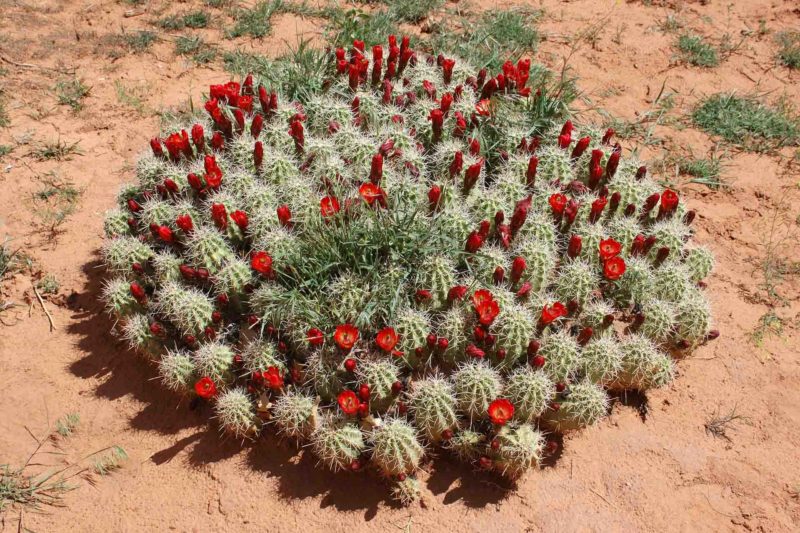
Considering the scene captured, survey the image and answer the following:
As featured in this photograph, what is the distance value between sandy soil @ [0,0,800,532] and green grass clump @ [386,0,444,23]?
245 centimetres

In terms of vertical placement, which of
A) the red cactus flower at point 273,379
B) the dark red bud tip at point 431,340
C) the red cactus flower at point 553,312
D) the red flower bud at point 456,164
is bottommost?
the red cactus flower at point 273,379

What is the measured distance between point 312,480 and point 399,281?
4.17 feet

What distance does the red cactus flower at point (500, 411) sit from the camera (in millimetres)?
3465

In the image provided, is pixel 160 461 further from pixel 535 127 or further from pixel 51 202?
pixel 535 127

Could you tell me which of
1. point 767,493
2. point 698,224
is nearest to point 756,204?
point 698,224

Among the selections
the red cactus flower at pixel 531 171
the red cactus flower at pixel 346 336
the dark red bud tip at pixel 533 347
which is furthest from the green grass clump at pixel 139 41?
the dark red bud tip at pixel 533 347

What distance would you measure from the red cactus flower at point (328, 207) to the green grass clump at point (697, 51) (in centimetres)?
508

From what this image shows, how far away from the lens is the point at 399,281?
3828 millimetres

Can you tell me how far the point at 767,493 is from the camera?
3793 mm

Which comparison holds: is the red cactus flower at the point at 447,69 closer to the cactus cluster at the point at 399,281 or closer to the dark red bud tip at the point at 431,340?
the cactus cluster at the point at 399,281

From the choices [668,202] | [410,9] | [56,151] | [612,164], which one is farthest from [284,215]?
[410,9]

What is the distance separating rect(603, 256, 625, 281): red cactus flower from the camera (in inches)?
158

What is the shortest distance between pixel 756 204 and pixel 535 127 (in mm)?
2170

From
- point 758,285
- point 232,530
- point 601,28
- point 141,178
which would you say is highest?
point 601,28
